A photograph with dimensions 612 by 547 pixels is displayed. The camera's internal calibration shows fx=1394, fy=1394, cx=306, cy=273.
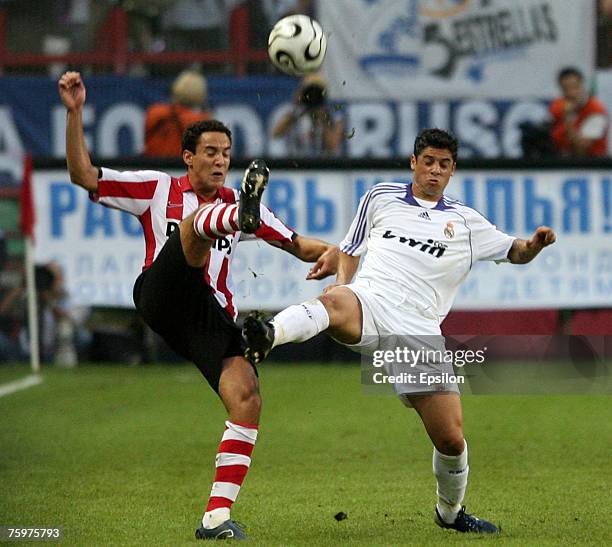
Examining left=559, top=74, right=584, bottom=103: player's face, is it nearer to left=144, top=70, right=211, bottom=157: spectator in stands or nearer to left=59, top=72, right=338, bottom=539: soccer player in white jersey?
left=144, top=70, right=211, bottom=157: spectator in stands

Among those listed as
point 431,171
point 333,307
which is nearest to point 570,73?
point 431,171

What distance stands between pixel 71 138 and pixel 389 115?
9.13 metres

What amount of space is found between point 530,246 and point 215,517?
2.22m

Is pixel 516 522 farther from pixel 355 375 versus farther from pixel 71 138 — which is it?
pixel 355 375

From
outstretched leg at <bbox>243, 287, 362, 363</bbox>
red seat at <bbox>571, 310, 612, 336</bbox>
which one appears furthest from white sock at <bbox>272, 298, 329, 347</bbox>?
red seat at <bbox>571, 310, 612, 336</bbox>

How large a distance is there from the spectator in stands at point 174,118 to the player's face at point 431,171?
25.4 ft

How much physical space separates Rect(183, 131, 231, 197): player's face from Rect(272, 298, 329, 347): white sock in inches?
33.6

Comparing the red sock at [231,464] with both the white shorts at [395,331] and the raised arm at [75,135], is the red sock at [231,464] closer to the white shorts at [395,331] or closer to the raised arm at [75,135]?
the white shorts at [395,331]

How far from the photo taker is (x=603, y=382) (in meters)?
13.2

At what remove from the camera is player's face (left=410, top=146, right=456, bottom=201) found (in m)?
7.29

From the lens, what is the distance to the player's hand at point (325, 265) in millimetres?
7191

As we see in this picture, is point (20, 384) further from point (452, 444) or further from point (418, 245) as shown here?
point (452, 444)

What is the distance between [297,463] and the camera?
910 centimetres

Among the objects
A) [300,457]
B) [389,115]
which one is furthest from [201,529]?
[389,115]
